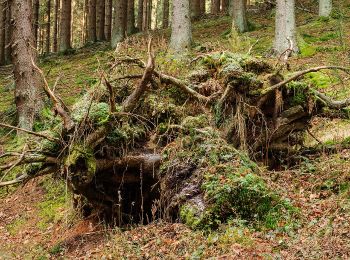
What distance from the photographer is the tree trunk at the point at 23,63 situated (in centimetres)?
1133

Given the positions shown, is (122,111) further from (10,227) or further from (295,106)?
(10,227)

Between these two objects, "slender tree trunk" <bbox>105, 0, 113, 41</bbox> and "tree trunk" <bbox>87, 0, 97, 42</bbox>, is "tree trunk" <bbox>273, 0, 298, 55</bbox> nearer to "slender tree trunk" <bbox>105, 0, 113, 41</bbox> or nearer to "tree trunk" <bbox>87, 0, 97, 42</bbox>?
"tree trunk" <bbox>87, 0, 97, 42</bbox>

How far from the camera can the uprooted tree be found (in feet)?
21.2

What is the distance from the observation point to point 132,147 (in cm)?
734

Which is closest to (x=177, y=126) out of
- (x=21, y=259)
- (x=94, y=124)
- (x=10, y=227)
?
(x=94, y=124)

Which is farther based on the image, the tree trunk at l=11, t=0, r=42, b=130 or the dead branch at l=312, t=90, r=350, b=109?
the tree trunk at l=11, t=0, r=42, b=130

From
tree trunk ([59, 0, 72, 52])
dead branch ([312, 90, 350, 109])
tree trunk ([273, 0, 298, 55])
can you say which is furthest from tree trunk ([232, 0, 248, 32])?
dead branch ([312, 90, 350, 109])

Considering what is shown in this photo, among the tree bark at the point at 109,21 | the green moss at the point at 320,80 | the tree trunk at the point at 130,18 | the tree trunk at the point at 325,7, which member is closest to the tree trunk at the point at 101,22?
the tree bark at the point at 109,21

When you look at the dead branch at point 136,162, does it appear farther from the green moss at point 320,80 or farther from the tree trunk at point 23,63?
the green moss at point 320,80

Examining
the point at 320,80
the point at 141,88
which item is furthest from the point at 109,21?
the point at 141,88

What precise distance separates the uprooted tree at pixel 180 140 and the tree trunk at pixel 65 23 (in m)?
18.4

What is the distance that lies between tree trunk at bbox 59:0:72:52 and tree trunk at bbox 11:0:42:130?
1442cm

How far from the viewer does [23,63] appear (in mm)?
11438

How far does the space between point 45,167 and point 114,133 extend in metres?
1.11
